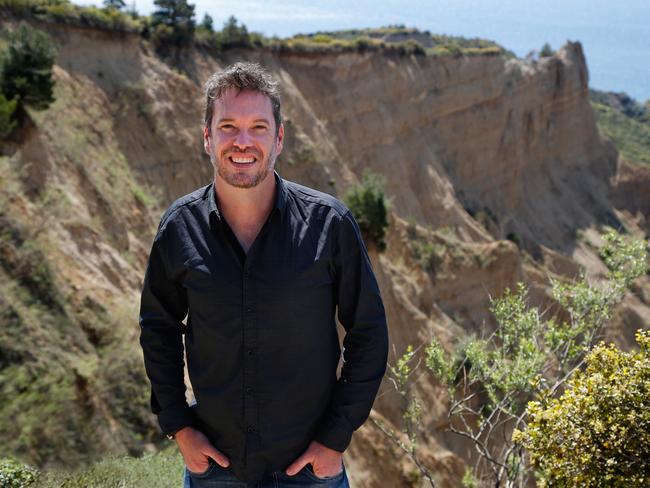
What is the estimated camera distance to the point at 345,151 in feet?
93.7

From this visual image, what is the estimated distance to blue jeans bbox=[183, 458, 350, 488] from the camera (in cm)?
315

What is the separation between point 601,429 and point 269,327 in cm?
308

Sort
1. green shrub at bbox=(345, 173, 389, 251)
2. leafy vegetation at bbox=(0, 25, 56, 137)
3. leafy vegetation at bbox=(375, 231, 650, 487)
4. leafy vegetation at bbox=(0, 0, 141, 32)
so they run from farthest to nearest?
green shrub at bbox=(345, 173, 389, 251), leafy vegetation at bbox=(0, 0, 141, 32), leafy vegetation at bbox=(0, 25, 56, 137), leafy vegetation at bbox=(375, 231, 650, 487)

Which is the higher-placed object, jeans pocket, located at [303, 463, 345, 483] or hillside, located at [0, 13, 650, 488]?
jeans pocket, located at [303, 463, 345, 483]

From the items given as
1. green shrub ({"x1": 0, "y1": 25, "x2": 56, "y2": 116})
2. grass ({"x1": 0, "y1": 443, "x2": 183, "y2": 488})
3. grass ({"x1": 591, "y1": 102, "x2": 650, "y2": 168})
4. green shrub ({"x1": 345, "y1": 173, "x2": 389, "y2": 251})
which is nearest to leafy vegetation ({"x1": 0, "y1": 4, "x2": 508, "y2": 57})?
green shrub ({"x1": 0, "y1": 25, "x2": 56, "y2": 116})

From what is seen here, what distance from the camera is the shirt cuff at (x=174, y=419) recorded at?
321cm

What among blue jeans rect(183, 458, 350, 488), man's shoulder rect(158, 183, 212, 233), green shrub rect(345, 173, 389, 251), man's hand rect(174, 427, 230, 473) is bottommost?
green shrub rect(345, 173, 389, 251)

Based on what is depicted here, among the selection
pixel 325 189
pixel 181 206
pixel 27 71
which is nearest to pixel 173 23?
pixel 325 189

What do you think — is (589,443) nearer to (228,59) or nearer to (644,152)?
(228,59)

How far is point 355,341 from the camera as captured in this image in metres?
3.23

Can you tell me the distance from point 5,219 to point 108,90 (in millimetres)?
10811

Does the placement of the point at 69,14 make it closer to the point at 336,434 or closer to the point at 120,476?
the point at 120,476

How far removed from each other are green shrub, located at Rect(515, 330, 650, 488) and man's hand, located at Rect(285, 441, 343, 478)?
2.50 m

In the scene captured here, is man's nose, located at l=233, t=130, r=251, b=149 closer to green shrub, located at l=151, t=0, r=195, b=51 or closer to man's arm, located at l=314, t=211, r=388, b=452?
man's arm, located at l=314, t=211, r=388, b=452
